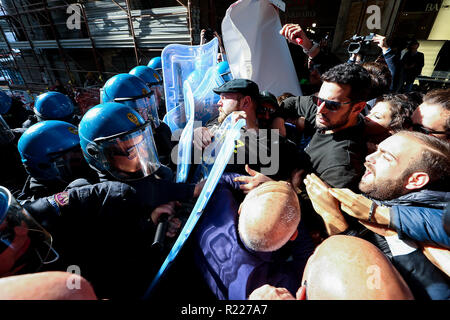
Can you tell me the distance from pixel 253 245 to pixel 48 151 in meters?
1.88

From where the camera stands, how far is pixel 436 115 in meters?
1.52

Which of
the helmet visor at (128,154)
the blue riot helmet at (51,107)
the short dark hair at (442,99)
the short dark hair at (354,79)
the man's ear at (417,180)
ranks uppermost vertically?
the short dark hair at (354,79)

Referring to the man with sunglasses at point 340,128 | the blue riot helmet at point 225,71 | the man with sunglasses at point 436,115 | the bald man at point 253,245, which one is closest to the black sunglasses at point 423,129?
the man with sunglasses at point 436,115

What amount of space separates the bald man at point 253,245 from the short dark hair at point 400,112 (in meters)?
1.39

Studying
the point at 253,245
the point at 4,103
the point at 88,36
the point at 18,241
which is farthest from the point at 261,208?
A: the point at 88,36

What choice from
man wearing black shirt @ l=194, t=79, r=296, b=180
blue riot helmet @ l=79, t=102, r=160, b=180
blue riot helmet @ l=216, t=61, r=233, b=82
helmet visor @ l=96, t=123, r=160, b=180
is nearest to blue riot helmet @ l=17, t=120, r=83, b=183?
blue riot helmet @ l=79, t=102, r=160, b=180

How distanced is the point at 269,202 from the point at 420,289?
768 millimetres

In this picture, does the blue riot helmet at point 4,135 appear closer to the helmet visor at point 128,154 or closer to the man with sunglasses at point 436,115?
the helmet visor at point 128,154

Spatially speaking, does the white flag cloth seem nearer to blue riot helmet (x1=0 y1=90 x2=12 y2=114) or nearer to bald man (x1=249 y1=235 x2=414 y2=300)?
bald man (x1=249 y1=235 x2=414 y2=300)

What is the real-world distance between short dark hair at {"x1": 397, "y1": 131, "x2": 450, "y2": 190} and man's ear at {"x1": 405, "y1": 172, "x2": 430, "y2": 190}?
0.02 m

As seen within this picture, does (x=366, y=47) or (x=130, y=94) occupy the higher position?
(x=366, y=47)

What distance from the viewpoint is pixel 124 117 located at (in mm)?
1634

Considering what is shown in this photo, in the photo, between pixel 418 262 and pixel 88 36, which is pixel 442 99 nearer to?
pixel 418 262

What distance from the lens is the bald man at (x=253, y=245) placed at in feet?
2.97
